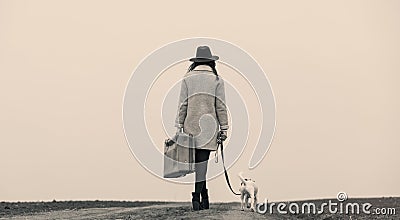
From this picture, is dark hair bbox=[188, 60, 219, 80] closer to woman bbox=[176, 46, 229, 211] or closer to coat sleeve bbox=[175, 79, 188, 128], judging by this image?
woman bbox=[176, 46, 229, 211]

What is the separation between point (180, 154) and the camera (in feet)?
27.8

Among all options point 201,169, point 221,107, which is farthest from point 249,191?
point 221,107

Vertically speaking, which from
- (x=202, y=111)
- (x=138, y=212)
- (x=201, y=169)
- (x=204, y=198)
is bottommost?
(x=138, y=212)

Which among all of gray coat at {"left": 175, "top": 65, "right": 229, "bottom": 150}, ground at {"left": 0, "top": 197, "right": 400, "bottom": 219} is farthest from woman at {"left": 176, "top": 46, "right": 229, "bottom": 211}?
ground at {"left": 0, "top": 197, "right": 400, "bottom": 219}

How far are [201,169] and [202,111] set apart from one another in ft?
2.28

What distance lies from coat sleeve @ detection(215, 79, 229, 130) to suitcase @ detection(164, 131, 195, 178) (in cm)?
41

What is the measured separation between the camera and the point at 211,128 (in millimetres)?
8531

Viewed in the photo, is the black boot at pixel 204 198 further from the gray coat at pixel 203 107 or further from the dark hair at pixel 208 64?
the dark hair at pixel 208 64

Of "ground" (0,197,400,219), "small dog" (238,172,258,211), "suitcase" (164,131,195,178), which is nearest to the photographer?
"ground" (0,197,400,219)

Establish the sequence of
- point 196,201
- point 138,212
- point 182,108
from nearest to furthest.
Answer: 1. point 196,201
2. point 182,108
3. point 138,212

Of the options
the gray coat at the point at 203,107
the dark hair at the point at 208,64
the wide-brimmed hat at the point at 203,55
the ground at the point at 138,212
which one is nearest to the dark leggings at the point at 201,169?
the gray coat at the point at 203,107

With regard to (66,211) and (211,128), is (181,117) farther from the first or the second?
(66,211)

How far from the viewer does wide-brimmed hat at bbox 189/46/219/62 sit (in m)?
8.55

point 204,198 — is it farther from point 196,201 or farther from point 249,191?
point 249,191
